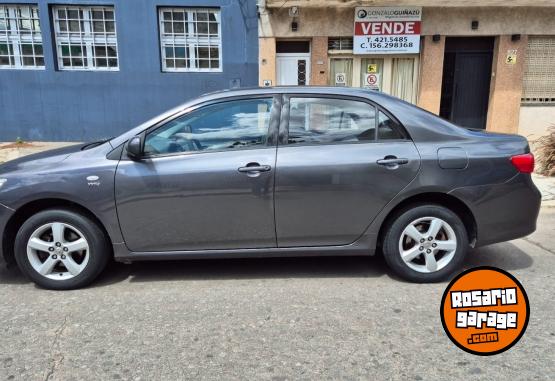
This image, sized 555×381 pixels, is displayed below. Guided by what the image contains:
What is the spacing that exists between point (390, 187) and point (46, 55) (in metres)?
10.6

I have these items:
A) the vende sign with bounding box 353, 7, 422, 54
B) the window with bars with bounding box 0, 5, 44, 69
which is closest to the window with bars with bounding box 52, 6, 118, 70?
the window with bars with bounding box 0, 5, 44, 69

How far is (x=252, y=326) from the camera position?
120 inches

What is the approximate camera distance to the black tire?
3488 millimetres

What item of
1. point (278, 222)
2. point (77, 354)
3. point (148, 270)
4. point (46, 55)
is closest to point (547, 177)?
point (278, 222)

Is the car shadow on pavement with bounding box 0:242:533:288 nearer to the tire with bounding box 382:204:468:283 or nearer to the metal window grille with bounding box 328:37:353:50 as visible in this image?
the tire with bounding box 382:204:468:283

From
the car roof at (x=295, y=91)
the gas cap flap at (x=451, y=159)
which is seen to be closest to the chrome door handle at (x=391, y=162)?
the gas cap flap at (x=451, y=159)

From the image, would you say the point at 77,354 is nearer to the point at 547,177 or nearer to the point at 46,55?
the point at 547,177

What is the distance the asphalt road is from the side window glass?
124 cm

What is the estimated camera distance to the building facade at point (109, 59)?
35.5ft

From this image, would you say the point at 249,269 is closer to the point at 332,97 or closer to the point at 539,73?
the point at 332,97

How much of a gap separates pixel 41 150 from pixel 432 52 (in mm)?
9823

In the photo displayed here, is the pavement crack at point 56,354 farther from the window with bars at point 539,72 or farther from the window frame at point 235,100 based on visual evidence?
the window with bars at point 539,72

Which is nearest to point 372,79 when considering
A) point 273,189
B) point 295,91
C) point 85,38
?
point 85,38

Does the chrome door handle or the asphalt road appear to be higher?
the chrome door handle
